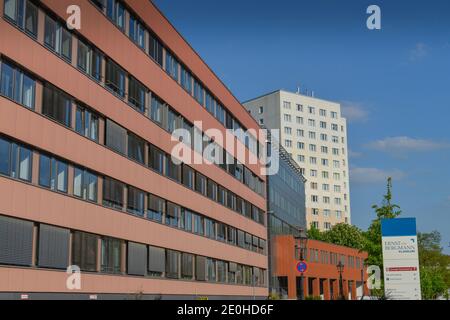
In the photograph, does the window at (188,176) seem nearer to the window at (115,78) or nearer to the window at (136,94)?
the window at (136,94)

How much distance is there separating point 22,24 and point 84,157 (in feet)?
23.8

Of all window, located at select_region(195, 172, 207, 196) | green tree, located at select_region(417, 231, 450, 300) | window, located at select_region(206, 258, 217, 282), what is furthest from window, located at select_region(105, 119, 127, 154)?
green tree, located at select_region(417, 231, 450, 300)

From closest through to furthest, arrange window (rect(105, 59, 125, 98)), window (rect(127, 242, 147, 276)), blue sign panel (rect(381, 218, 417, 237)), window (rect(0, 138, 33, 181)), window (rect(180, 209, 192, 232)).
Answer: window (rect(0, 138, 33, 181)) → blue sign panel (rect(381, 218, 417, 237)) → window (rect(105, 59, 125, 98)) → window (rect(127, 242, 147, 276)) → window (rect(180, 209, 192, 232))

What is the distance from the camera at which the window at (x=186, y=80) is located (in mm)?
45453

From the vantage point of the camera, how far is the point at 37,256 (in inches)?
985

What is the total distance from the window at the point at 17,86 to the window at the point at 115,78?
758cm

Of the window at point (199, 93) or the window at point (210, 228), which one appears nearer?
the window at point (199, 93)

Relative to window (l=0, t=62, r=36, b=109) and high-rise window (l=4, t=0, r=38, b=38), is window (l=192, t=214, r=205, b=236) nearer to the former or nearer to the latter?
window (l=0, t=62, r=36, b=109)

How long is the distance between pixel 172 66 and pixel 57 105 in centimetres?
1702

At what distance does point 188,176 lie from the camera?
→ 45.2 metres

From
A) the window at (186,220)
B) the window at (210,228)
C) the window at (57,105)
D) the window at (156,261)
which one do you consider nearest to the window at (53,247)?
the window at (57,105)

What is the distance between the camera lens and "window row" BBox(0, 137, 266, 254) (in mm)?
23953

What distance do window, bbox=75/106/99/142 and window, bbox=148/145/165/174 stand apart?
295 inches
